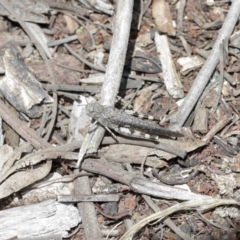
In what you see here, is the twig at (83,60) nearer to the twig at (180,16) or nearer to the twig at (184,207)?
the twig at (180,16)

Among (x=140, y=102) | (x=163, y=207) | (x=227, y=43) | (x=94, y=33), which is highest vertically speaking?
(x=94, y=33)

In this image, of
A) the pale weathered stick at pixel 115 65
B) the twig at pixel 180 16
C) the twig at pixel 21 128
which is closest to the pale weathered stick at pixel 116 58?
the pale weathered stick at pixel 115 65

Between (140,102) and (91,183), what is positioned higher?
(140,102)

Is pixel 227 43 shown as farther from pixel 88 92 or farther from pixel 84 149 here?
pixel 84 149

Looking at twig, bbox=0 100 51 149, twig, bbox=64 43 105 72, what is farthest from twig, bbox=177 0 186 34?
twig, bbox=0 100 51 149

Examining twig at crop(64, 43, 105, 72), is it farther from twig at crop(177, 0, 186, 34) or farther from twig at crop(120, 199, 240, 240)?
twig at crop(120, 199, 240, 240)

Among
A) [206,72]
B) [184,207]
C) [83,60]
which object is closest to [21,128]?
[83,60]

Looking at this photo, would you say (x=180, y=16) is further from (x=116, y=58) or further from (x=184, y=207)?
(x=184, y=207)

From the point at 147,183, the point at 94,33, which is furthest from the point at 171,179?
the point at 94,33
